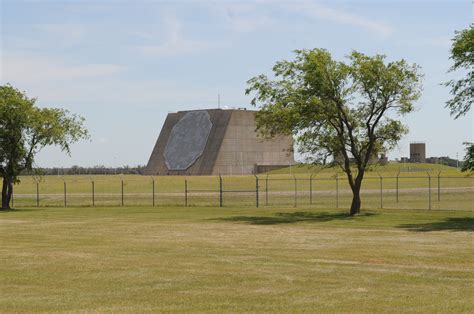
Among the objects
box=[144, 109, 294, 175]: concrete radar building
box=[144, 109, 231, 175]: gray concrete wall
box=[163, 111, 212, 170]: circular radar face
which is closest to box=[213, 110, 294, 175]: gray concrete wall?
box=[144, 109, 294, 175]: concrete radar building

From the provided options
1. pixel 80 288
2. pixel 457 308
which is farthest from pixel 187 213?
pixel 457 308

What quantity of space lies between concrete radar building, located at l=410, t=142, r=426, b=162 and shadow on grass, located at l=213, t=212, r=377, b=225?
132 metres

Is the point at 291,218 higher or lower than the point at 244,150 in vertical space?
lower

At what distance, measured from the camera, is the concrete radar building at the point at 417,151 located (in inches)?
6629

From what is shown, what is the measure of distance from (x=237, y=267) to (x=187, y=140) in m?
126

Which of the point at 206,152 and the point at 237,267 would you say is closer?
the point at 237,267

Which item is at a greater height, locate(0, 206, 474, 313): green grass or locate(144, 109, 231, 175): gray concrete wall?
locate(144, 109, 231, 175): gray concrete wall

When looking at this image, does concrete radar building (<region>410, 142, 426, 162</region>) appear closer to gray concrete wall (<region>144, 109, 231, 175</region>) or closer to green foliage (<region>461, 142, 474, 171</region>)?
gray concrete wall (<region>144, 109, 231, 175</region>)

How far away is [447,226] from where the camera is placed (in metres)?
32.7

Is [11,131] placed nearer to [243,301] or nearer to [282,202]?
[282,202]

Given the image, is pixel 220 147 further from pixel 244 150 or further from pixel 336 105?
pixel 336 105

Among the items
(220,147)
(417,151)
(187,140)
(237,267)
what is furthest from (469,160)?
(417,151)

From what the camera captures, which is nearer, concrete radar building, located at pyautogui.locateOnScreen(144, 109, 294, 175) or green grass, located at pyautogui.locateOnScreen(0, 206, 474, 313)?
green grass, located at pyautogui.locateOnScreen(0, 206, 474, 313)

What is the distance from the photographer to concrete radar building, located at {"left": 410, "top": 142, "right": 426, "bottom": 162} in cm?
16838
